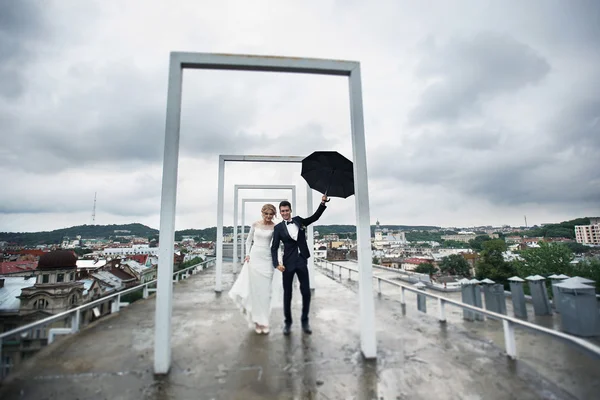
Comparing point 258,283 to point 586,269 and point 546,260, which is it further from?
point 546,260

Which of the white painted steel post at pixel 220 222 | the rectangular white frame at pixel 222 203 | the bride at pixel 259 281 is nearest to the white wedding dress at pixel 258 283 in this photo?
the bride at pixel 259 281

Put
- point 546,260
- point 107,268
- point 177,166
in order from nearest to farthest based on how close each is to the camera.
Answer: point 177,166
point 546,260
point 107,268

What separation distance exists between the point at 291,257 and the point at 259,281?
641 millimetres

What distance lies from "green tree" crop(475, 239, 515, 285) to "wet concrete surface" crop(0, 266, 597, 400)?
54522mm

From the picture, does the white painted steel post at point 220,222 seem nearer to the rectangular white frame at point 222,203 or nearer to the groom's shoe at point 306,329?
the rectangular white frame at point 222,203

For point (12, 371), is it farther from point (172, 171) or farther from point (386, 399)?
point (386, 399)

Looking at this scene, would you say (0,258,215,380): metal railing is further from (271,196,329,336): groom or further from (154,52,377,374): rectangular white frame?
(271,196,329,336): groom

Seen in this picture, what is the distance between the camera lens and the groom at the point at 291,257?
13.0 feet

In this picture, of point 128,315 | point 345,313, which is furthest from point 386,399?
point 128,315

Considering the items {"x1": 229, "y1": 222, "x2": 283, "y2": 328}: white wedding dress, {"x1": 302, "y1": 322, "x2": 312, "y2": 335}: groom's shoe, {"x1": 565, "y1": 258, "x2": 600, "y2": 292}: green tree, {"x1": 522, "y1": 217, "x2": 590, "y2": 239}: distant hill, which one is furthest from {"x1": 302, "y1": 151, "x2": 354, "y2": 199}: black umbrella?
{"x1": 522, "y1": 217, "x2": 590, "y2": 239}: distant hill

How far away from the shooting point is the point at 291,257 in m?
4.03

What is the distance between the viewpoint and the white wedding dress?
4.08 metres

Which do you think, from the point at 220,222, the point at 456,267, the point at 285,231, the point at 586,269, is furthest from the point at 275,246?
the point at 456,267

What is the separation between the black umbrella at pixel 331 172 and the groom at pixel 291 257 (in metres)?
0.32
